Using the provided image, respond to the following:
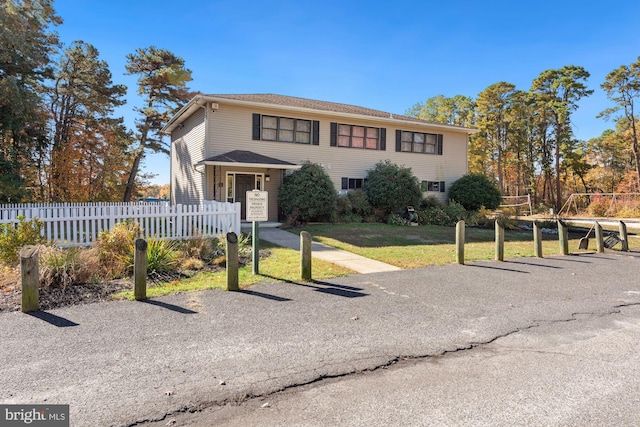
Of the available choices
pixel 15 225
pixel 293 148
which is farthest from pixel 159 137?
pixel 15 225

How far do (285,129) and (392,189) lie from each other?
5910 millimetres

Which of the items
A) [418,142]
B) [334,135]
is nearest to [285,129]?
[334,135]

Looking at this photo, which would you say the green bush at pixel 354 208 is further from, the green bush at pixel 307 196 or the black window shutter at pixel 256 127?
the black window shutter at pixel 256 127

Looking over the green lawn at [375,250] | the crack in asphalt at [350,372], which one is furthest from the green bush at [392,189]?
the crack in asphalt at [350,372]

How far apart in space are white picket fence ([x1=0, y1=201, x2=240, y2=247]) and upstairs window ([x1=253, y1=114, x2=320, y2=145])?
7.14 meters

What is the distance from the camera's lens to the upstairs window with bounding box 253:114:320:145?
17.3 m

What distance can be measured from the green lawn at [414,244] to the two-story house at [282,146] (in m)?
4.03

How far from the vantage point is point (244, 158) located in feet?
52.1

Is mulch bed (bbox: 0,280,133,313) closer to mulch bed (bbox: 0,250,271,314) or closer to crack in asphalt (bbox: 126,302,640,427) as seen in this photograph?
mulch bed (bbox: 0,250,271,314)

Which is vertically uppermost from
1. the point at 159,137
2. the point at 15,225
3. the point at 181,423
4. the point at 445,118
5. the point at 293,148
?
the point at 445,118

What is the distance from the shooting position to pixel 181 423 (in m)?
2.60

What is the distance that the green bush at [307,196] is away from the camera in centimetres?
1595

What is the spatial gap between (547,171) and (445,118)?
11.9m

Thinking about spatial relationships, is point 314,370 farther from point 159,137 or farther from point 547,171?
point 547,171
